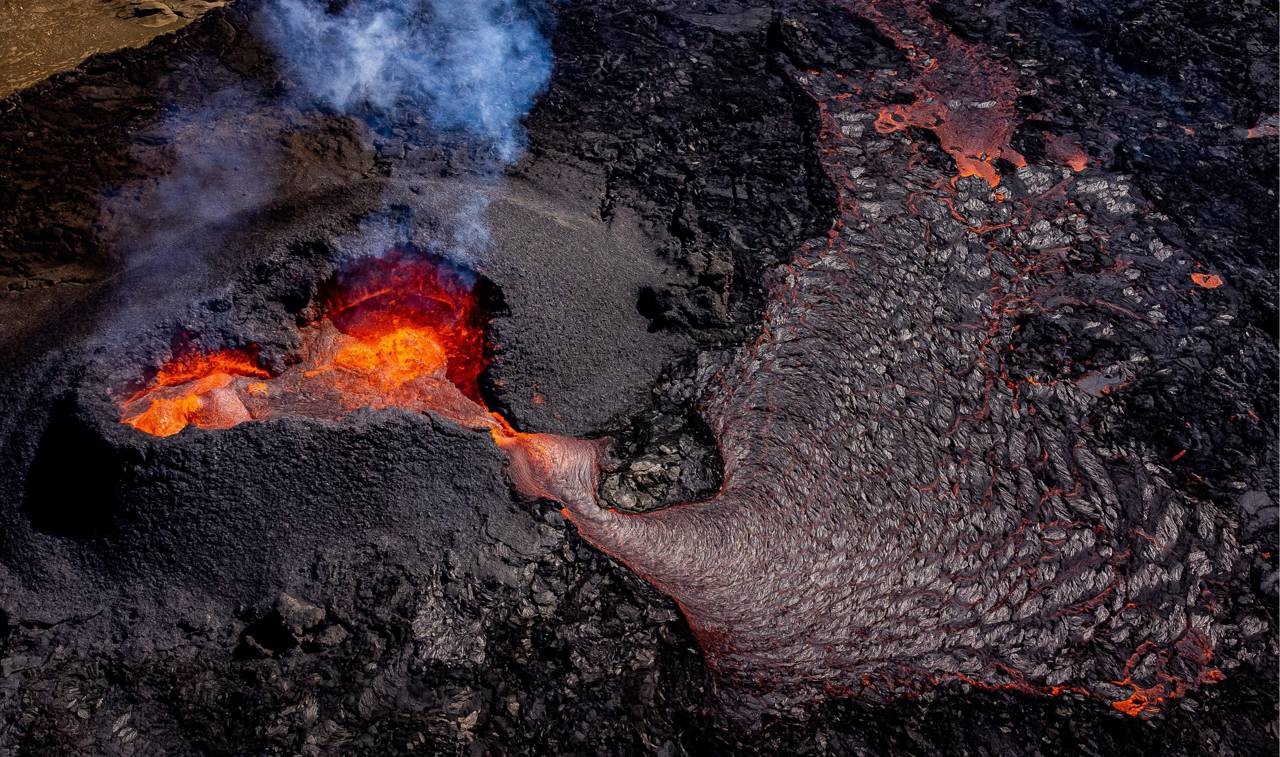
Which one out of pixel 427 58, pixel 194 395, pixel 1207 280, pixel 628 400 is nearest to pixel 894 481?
pixel 628 400

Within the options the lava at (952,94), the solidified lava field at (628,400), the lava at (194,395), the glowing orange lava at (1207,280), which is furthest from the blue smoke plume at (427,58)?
the glowing orange lava at (1207,280)

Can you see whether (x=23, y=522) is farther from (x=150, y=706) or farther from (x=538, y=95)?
(x=538, y=95)

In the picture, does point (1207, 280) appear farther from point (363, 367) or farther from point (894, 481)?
point (363, 367)

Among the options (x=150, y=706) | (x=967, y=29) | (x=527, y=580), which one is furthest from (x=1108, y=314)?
(x=150, y=706)

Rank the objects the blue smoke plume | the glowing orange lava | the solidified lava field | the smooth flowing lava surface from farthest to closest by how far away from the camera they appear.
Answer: the blue smoke plume < the glowing orange lava < the smooth flowing lava surface < the solidified lava field

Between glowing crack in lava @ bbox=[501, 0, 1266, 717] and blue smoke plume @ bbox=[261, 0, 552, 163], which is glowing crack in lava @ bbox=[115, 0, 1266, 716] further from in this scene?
blue smoke plume @ bbox=[261, 0, 552, 163]

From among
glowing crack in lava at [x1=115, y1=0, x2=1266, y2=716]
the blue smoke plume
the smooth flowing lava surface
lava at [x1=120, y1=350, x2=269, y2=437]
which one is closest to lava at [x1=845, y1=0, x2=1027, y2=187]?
glowing crack in lava at [x1=115, y1=0, x2=1266, y2=716]
